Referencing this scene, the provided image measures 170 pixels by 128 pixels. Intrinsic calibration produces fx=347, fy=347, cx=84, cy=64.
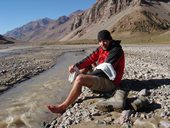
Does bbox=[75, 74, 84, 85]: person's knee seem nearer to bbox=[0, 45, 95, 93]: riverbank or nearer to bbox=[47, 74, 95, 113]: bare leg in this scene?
bbox=[47, 74, 95, 113]: bare leg

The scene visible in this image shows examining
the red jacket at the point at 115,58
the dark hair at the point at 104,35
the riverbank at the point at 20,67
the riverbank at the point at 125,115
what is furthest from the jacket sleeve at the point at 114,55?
the riverbank at the point at 20,67

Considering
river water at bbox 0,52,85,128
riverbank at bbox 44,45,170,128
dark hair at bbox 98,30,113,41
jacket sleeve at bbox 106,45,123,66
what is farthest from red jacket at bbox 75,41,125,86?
river water at bbox 0,52,85,128

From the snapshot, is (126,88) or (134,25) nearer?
(126,88)

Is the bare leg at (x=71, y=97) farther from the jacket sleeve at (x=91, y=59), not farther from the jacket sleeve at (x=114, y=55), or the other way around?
the jacket sleeve at (x=91, y=59)

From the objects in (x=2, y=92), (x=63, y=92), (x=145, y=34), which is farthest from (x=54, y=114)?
(x=145, y=34)

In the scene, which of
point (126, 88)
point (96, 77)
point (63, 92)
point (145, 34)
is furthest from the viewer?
point (145, 34)

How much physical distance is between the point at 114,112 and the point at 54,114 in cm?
233

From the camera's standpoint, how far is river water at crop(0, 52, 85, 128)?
10.5m

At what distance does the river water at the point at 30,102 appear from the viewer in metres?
10.5

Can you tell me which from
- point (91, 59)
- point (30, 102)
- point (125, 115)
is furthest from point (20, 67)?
point (125, 115)

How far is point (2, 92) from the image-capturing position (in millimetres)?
16359

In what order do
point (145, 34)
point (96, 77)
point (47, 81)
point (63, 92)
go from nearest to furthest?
point (96, 77)
point (63, 92)
point (47, 81)
point (145, 34)

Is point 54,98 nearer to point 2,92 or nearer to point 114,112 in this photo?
point 2,92

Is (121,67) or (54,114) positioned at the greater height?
(121,67)
